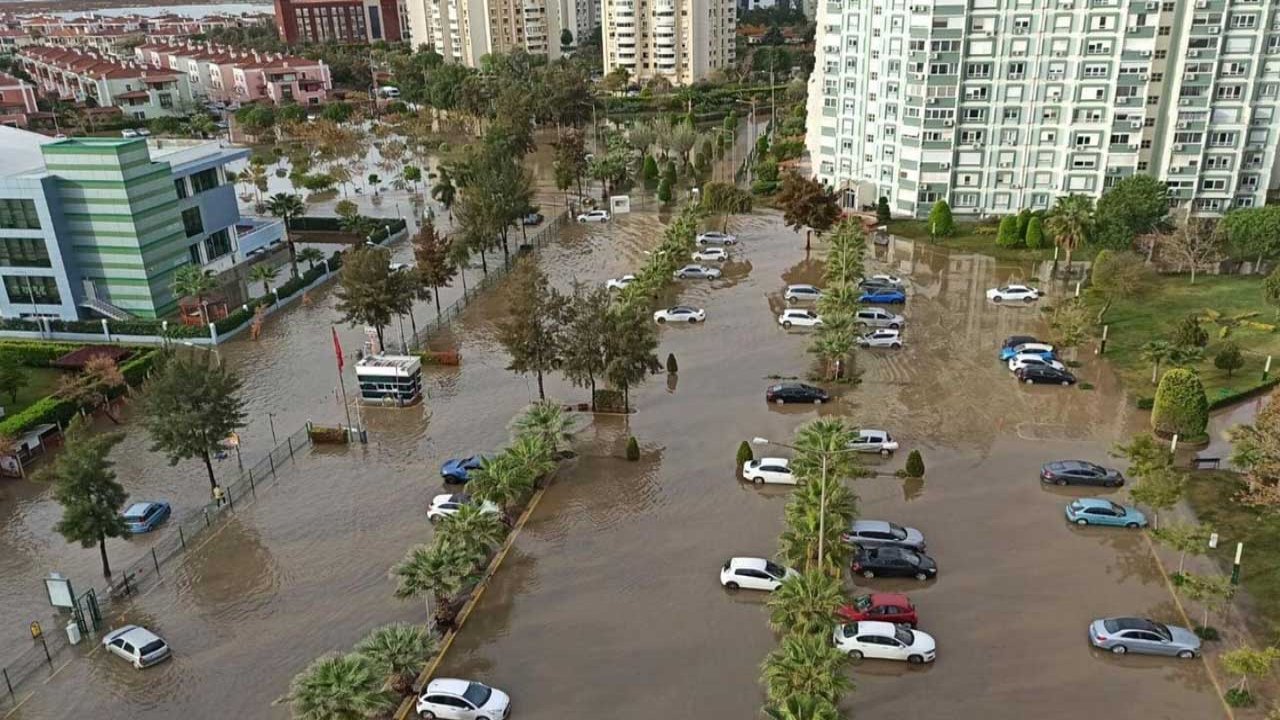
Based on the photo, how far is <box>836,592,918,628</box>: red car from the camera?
29.2 meters

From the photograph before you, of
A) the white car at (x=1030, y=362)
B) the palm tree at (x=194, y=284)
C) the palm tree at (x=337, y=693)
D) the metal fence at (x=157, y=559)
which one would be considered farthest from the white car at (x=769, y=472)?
the palm tree at (x=194, y=284)

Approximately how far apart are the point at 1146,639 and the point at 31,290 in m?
66.2

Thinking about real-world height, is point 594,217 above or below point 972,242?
above

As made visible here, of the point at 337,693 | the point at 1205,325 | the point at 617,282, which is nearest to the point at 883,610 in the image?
the point at 337,693

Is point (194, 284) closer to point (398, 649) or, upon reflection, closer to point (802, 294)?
point (802, 294)

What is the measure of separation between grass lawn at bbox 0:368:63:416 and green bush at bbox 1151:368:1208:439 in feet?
189

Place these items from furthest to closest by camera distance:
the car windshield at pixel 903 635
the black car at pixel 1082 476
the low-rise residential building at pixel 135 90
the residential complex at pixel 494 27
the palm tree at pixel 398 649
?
the residential complex at pixel 494 27
the low-rise residential building at pixel 135 90
the black car at pixel 1082 476
the car windshield at pixel 903 635
the palm tree at pixel 398 649

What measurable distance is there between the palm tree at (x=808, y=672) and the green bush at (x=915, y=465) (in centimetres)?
1644

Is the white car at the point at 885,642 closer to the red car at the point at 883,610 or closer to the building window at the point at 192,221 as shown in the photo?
the red car at the point at 883,610

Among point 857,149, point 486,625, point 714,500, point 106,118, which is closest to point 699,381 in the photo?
point 714,500

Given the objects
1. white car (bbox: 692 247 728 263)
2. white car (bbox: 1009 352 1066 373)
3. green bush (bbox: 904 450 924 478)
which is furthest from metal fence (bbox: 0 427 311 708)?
white car (bbox: 1009 352 1066 373)

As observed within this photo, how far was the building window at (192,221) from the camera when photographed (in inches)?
2525

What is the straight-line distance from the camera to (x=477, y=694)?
26484 millimetres

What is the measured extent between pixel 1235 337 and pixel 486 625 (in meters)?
46.3
